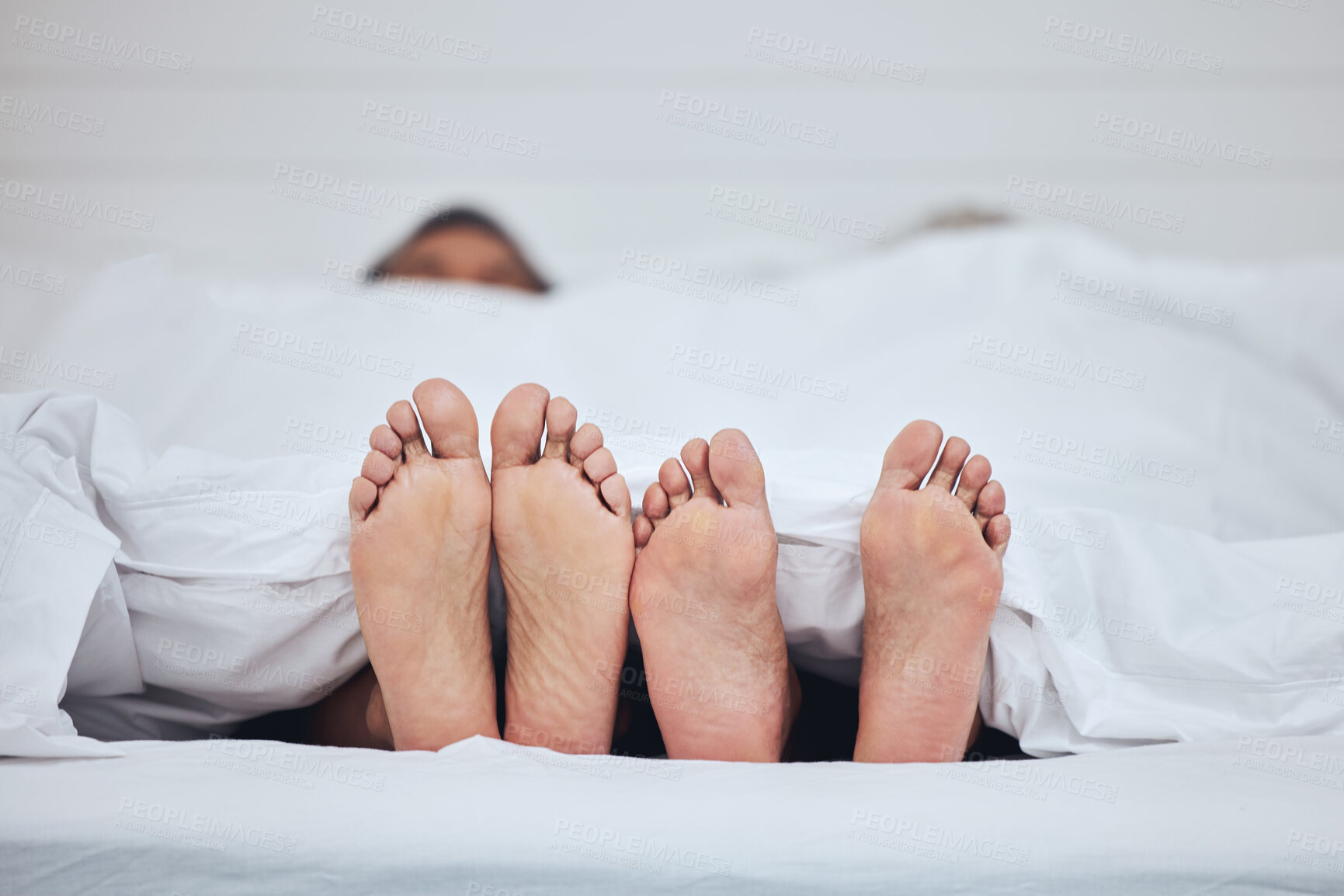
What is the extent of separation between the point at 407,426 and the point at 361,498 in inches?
2.6

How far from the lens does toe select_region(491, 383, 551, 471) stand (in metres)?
0.73

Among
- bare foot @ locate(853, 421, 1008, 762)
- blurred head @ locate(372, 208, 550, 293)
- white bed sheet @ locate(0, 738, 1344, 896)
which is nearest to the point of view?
white bed sheet @ locate(0, 738, 1344, 896)

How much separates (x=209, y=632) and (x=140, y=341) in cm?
43

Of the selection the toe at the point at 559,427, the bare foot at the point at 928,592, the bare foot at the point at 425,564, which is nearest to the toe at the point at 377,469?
the bare foot at the point at 425,564

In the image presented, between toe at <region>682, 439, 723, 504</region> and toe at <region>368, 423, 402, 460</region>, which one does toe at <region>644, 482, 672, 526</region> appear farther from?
toe at <region>368, 423, 402, 460</region>

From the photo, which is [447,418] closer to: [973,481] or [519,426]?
[519,426]

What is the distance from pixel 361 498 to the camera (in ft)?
2.29

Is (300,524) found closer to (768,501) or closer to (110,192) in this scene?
(768,501)

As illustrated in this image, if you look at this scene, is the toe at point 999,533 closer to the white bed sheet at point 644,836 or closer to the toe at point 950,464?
the toe at point 950,464

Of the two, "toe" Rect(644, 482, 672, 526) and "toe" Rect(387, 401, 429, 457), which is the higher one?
"toe" Rect(387, 401, 429, 457)

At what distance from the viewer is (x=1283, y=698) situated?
0.71m

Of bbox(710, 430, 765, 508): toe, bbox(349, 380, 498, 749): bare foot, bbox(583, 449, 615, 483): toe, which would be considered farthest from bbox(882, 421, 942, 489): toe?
bbox(349, 380, 498, 749): bare foot

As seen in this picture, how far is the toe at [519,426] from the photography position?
0.73m

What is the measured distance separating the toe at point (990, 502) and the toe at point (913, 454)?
0.05 metres
